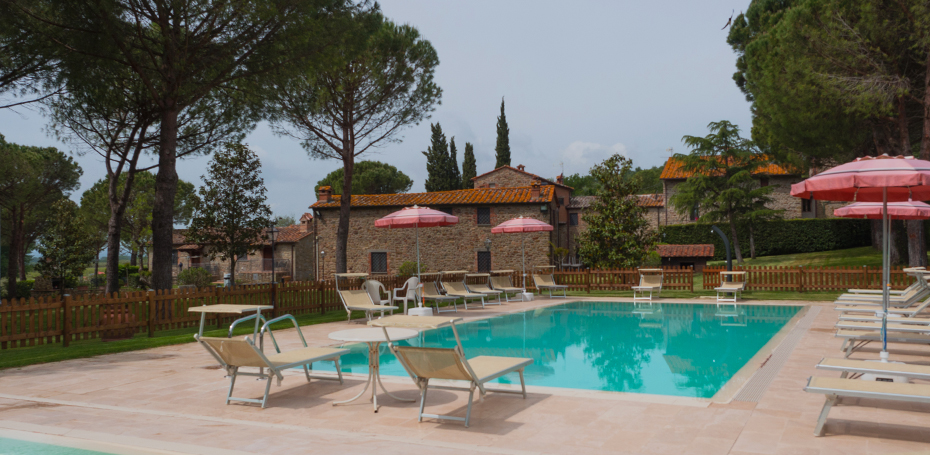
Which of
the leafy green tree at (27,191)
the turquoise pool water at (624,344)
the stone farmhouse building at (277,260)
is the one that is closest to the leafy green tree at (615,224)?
the turquoise pool water at (624,344)

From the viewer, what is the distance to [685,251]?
3222 centimetres

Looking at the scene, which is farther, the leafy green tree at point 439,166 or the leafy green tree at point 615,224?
the leafy green tree at point 439,166

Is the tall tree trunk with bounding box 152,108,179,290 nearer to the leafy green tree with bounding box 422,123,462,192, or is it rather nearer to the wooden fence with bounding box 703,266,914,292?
the wooden fence with bounding box 703,266,914,292

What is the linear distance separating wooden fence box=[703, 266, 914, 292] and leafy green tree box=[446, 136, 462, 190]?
3410cm

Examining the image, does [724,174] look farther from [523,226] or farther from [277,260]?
[277,260]

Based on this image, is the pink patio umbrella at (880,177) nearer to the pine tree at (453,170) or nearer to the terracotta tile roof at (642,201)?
the terracotta tile roof at (642,201)

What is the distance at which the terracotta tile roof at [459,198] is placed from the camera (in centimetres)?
2972

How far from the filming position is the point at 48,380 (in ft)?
21.8

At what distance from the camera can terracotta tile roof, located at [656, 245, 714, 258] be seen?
31672 mm

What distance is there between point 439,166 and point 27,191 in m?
32.0

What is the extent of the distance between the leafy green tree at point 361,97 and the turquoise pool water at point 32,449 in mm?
14878

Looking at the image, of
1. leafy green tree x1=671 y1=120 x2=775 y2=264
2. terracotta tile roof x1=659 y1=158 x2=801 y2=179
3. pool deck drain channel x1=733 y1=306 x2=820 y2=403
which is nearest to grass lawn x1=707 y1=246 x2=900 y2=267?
leafy green tree x1=671 y1=120 x2=775 y2=264

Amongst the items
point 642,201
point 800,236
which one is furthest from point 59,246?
point 800,236

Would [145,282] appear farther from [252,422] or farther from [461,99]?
[252,422]
